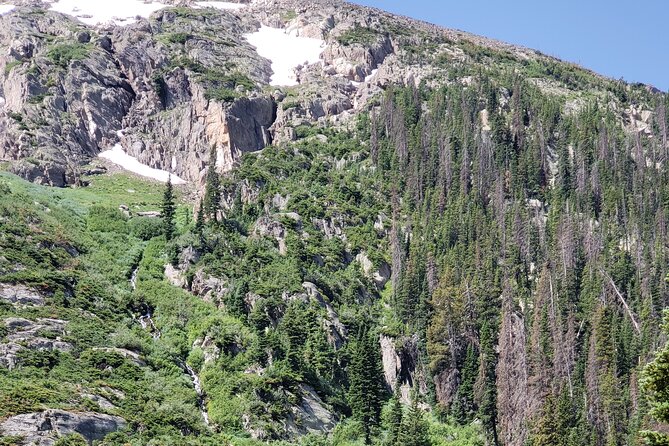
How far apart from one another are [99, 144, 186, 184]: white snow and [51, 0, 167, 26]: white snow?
45.9m

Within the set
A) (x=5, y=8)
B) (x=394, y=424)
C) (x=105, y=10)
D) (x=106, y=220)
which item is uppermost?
(x=105, y=10)

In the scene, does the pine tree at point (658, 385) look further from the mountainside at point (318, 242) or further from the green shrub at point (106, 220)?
the green shrub at point (106, 220)

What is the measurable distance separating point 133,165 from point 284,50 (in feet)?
177

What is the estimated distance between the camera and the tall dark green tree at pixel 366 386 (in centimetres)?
7962

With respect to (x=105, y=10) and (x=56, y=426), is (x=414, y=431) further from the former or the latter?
(x=105, y=10)

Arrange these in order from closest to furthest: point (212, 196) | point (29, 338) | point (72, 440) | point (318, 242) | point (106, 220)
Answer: point (72, 440) → point (29, 338) → point (318, 242) → point (212, 196) → point (106, 220)

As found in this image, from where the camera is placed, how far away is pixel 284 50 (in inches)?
7288

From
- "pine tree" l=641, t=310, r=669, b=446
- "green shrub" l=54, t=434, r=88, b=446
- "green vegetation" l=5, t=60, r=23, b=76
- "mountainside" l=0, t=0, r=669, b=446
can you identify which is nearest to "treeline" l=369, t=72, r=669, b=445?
"mountainside" l=0, t=0, r=669, b=446

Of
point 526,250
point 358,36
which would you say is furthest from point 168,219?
point 358,36

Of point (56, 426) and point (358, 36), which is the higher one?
point (358, 36)

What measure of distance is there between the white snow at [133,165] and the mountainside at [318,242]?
33.2 inches

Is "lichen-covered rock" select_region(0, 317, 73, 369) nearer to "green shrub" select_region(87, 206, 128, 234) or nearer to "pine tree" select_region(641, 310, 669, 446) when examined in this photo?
"green shrub" select_region(87, 206, 128, 234)

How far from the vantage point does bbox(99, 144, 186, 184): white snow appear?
14312 centimetres

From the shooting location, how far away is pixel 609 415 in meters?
86.8
